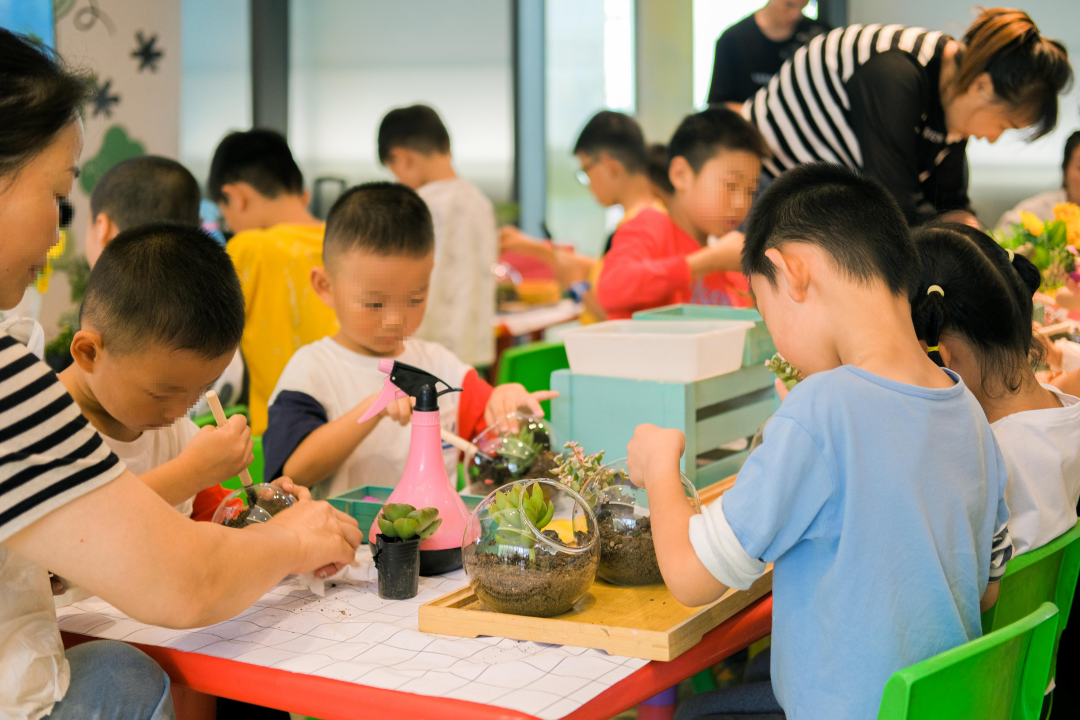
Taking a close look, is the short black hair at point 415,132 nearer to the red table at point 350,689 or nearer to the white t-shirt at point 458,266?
the white t-shirt at point 458,266

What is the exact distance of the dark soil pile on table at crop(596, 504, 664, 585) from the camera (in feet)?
3.70

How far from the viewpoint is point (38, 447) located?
78 cm

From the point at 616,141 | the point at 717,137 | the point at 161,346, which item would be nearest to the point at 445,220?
the point at 616,141

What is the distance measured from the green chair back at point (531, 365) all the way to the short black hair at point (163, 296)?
115cm

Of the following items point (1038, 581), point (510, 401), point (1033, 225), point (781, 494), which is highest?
point (1033, 225)

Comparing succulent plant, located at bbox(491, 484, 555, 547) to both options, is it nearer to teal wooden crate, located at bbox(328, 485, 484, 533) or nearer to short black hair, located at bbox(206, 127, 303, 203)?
teal wooden crate, located at bbox(328, 485, 484, 533)

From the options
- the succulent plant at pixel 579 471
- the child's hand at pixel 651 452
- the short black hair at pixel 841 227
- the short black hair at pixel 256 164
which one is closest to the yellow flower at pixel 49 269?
the short black hair at pixel 256 164

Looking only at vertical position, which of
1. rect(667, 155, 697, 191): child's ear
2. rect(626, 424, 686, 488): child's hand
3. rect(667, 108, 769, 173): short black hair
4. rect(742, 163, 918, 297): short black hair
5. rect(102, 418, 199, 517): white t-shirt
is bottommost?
rect(102, 418, 199, 517): white t-shirt

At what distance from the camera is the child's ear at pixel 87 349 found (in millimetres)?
1204

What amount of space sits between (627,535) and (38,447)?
64 cm

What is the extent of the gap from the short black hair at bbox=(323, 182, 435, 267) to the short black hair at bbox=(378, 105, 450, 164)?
138cm

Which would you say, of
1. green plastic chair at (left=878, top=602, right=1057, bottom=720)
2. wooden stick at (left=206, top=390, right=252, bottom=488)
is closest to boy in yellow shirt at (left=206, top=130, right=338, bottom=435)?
wooden stick at (left=206, top=390, right=252, bottom=488)

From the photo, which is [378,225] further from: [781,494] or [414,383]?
[781,494]

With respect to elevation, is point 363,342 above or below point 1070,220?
below
